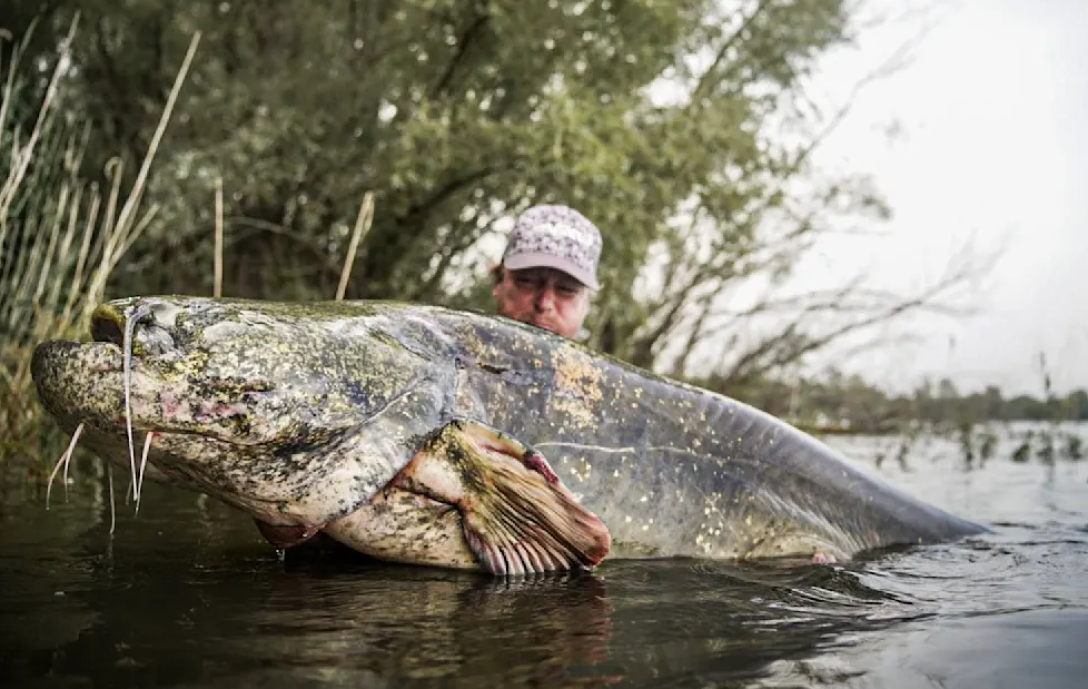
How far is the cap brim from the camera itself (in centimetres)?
448

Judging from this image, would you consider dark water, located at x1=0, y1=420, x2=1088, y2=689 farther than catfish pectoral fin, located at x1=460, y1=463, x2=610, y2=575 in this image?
No

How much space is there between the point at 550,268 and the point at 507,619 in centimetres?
233

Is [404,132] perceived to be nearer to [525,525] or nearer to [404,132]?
[404,132]

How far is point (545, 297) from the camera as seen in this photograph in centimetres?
459

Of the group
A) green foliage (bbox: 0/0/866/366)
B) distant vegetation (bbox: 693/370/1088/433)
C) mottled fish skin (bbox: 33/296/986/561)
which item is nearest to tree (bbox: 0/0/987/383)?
green foliage (bbox: 0/0/866/366)

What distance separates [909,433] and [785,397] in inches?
61.9

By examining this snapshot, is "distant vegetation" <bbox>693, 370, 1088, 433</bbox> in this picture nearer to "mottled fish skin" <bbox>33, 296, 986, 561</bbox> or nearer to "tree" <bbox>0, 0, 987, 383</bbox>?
"tree" <bbox>0, 0, 987, 383</bbox>

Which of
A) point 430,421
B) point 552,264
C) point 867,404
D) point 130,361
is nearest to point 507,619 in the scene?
point 430,421

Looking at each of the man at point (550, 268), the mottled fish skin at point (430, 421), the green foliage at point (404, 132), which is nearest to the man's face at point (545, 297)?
the man at point (550, 268)

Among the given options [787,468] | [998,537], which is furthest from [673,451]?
[998,537]

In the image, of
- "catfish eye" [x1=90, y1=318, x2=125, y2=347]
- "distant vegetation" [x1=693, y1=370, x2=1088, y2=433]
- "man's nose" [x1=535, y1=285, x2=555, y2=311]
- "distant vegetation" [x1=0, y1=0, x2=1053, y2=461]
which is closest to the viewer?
"catfish eye" [x1=90, y1=318, x2=125, y2=347]

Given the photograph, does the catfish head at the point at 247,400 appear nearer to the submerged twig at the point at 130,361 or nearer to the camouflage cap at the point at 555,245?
the submerged twig at the point at 130,361

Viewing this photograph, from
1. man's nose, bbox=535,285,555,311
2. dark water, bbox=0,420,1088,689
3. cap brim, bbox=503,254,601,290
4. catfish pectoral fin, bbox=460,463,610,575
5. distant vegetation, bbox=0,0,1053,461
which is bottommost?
dark water, bbox=0,420,1088,689

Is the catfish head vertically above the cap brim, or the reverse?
the cap brim
